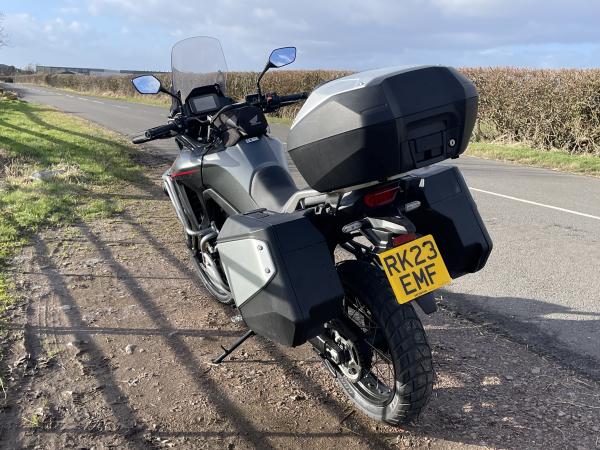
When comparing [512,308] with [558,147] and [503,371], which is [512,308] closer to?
[503,371]

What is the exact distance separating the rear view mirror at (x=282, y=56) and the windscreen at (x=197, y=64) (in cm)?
57

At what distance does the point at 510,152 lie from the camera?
12.6 m

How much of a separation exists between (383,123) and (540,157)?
1101cm

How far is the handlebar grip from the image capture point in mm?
3655

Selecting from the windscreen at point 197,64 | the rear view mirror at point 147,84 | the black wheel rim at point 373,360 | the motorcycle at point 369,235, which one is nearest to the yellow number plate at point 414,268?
the motorcycle at point 369,235

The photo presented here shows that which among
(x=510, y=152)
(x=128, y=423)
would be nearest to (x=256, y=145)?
(x=128, y=423)

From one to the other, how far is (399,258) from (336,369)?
80 centimetres

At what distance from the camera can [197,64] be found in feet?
13.9

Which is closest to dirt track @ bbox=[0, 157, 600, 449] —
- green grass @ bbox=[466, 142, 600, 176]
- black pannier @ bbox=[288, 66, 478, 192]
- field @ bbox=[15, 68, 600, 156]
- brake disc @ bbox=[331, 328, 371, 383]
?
brake disc @ bbox=[331, 328, 371, 383]

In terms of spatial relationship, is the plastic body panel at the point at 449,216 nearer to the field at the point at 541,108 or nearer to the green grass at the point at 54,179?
the green grass at the point at 54,179

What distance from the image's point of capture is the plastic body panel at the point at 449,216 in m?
2.63

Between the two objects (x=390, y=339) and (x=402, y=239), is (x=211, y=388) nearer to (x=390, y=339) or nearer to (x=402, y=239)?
(x=390, y=339)

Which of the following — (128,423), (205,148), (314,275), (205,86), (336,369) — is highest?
(205,86)

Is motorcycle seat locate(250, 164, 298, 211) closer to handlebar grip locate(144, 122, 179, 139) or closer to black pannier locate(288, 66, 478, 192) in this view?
black pannier locate(288, 66, 478, 192)
